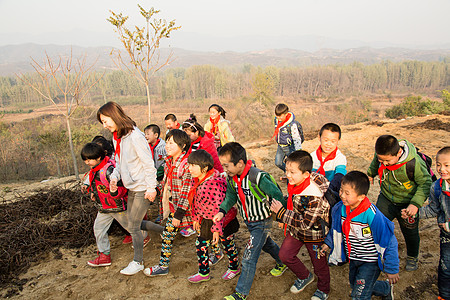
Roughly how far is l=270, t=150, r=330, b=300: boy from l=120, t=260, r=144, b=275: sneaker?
1762 mm

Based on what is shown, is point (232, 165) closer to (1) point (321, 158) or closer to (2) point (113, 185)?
(1) point (321, 158)

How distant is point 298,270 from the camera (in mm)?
2691

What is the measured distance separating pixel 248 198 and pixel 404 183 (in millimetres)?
1613

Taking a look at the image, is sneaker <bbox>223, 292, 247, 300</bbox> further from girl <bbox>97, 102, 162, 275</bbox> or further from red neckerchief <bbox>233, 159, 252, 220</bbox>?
girl <bbox>97, 102, 162, 275</bbox>

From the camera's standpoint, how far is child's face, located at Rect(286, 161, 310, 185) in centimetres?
237

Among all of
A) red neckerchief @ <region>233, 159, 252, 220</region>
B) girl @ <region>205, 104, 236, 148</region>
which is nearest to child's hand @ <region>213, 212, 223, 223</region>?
red neckerchief @ <region>233, 159, 252, 220</region>

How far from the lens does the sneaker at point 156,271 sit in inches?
124

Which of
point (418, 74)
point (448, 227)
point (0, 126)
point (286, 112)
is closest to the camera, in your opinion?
point (448, 227)

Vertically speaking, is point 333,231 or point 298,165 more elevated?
point 298,165

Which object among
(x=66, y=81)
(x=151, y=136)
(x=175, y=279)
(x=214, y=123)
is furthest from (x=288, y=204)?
(x=66, y=81)

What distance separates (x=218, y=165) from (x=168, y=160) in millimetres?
854

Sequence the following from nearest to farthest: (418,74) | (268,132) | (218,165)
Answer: (218,165), (268,132), (418,74)

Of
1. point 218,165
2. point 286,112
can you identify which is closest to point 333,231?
point 218,165

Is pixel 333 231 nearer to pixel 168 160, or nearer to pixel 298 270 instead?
pixel 298 270
